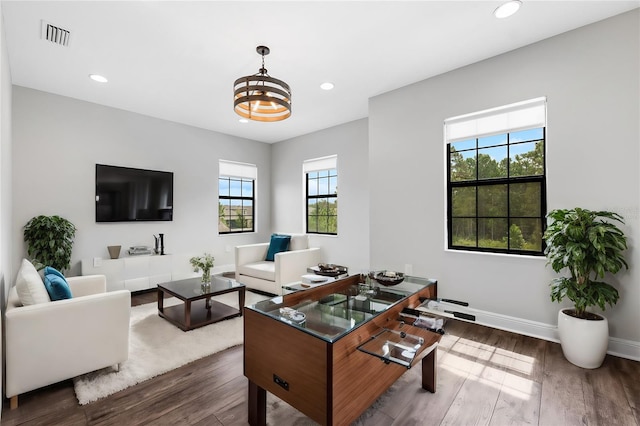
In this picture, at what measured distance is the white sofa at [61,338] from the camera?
6.01ft

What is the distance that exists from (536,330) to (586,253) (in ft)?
3.12

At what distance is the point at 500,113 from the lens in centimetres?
298

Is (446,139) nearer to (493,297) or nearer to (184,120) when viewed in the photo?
(493,297)

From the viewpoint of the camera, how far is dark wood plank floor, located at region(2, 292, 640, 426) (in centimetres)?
173

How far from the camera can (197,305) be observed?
11.7 ft

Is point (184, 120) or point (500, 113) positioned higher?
point (184, 120)

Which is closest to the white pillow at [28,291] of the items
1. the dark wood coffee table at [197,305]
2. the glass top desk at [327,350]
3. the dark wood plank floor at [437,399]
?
the dark wood plank floor at [437,399]

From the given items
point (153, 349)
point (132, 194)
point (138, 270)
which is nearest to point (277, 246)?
point (138, 270)

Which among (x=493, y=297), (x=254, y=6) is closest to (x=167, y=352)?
(x=254, y=6)

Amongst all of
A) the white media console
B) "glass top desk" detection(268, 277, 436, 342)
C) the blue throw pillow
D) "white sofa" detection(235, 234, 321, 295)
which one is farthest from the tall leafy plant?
the white media console

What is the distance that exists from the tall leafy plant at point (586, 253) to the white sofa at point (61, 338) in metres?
3.41

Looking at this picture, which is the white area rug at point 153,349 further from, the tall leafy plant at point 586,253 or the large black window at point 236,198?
the tall leafy plant at point 586,253

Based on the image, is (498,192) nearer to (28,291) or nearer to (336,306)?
(336,306)

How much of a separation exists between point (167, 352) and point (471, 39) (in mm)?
3857
